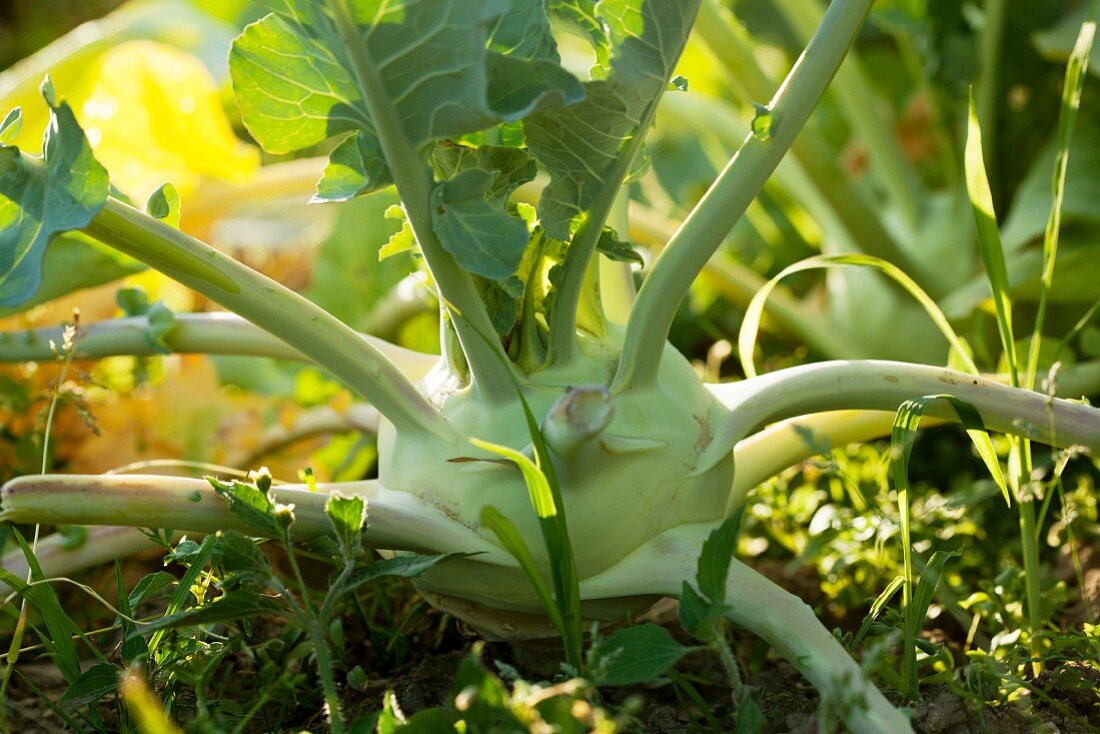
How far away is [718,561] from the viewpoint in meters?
0.58

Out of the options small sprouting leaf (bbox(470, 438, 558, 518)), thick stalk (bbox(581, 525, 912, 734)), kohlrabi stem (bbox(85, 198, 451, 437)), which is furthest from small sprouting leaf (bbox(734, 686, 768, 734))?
kohlrabi stem (bbox(85, 198, 451, 437))

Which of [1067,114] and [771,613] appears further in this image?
[1067,114]

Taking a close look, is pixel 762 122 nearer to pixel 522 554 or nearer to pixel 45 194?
pixel 522 554

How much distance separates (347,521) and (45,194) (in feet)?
0.87

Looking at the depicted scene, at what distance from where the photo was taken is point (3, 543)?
3.03ft

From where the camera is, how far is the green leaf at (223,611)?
577 millimetres

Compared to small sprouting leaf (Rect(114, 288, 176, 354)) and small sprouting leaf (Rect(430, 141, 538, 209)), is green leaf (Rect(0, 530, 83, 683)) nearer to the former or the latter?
small sprouting leaf (Rect(114, 288, 176, 354))

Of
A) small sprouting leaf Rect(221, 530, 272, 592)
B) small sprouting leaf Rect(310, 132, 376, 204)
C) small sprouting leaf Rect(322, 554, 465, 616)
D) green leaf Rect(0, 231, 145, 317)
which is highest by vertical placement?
small sprouting leaf Rect(310, 132, 376, 204)

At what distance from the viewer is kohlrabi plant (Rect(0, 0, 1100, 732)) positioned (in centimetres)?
60

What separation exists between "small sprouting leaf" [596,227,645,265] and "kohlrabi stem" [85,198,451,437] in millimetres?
168

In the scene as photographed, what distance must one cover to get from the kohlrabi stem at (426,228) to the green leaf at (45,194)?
0.16m

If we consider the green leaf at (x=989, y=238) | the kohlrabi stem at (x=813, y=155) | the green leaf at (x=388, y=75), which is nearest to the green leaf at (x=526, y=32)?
the green leaf at (x=388, y=75)

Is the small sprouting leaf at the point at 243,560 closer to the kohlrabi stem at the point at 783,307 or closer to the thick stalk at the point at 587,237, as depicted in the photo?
the thick stalk at the point at 587,237

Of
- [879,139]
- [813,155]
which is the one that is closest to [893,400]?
[813,155]
